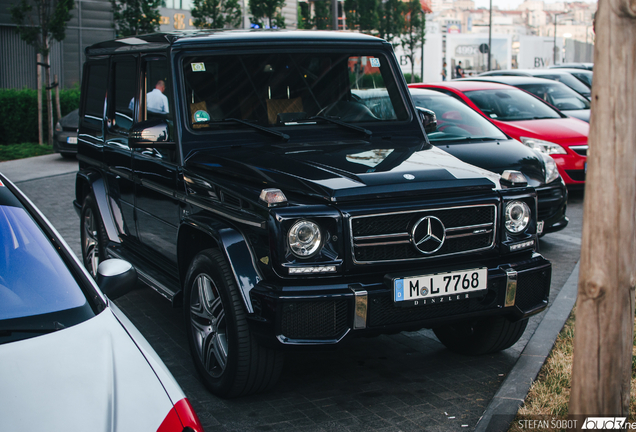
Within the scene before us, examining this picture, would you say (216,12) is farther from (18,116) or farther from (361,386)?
(361,386)

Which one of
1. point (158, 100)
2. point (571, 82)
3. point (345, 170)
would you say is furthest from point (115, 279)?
Answer: point (571, 82)

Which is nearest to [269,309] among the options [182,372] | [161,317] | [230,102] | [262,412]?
[262,412]

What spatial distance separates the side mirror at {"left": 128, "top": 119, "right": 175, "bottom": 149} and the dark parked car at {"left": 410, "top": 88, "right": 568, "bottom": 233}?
3.34 metres

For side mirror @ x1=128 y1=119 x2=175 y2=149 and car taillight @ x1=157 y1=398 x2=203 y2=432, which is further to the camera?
side mirror @ x1=128 y1=119 x2=175 y2=149

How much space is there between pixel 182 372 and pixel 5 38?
21143 mm

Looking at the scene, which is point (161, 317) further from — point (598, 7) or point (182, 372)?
point (598, 7)

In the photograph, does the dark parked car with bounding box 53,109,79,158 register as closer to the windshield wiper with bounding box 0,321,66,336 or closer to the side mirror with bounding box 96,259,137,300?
the side mirror with bounding box 96,259,137,300

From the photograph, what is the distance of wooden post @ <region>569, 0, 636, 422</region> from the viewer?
8.75 ft

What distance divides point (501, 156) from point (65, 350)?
5.57 meters

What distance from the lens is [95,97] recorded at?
6.33 m

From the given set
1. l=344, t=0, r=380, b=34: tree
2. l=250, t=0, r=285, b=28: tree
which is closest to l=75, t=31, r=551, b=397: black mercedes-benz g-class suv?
l=250, t=0, r=285, b=28: tree

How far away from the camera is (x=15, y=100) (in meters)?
17.9

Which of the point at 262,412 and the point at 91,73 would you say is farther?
the point at 91,73

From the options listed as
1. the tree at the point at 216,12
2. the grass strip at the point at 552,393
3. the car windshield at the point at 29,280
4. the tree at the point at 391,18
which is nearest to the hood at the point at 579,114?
the grass strip at the point at 552,393
